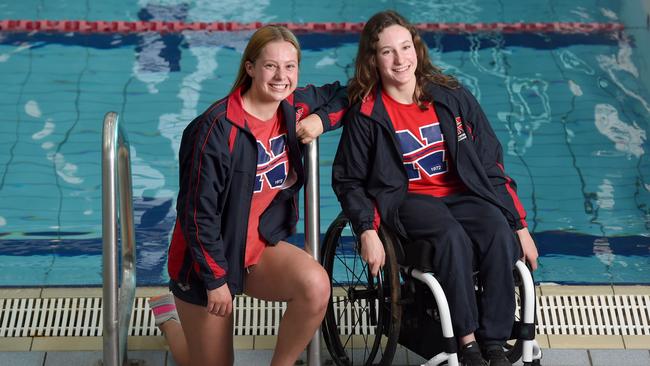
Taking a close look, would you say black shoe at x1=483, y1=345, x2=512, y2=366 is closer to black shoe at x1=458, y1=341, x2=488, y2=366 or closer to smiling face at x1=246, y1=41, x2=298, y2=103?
black shoe at x1=458, y1=341, x2=488, y2=366

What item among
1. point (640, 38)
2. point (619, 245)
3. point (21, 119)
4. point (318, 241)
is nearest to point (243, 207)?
point (318, 241)

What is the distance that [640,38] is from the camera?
680cm

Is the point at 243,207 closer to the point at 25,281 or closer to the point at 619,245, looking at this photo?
the point at 25,281

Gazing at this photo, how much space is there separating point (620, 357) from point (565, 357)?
8.1 inches

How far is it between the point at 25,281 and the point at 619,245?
9.31 ft

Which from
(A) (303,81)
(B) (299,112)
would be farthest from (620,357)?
(A) (303,81)

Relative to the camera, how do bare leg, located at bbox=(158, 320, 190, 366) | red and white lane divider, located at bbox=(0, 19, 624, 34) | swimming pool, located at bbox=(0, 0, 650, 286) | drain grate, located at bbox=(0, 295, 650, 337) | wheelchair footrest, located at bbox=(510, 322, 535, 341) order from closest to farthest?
wheelchair footrest, located at bbox=(510, 322, 535, 341) → bare leg, located at bbox=(158, 320, 190, 366) → drain grate, located at bbox=(0, 295, 650, 337) → swimming pool, located at bbox=(0, 0, 650, 286) → red and white lane divider, located at bbox=(0, 19, 624, 34)

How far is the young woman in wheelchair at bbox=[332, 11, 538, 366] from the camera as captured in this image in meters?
3.29

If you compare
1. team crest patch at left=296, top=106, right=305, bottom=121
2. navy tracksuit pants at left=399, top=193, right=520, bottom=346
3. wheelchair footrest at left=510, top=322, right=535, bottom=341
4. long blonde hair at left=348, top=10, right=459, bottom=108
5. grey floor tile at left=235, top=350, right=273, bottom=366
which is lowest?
grey floor tile at left=235, top=350, right=273, bottom=366

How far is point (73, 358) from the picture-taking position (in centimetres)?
382

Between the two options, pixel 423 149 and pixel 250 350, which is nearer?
pixel 423 149

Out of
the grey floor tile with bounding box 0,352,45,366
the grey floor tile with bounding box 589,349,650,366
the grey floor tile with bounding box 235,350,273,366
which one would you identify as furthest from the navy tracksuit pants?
the grey floor tile with bounding box 0,352,45,366

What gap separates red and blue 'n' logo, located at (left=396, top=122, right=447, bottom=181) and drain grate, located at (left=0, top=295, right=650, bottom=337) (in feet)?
2.45

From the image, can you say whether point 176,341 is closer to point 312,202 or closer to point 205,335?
point 205,335
